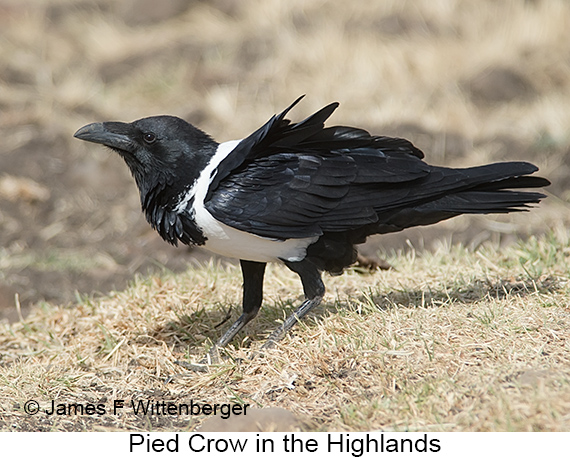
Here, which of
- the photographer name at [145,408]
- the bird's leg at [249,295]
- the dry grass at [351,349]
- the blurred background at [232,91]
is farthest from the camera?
the blurred background at [232,91]

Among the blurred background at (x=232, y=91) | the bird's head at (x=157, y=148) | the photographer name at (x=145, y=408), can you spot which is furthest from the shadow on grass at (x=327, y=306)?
the blurred background at (x=232, y=91)

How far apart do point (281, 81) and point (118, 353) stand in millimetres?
5740

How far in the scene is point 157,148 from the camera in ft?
12.7

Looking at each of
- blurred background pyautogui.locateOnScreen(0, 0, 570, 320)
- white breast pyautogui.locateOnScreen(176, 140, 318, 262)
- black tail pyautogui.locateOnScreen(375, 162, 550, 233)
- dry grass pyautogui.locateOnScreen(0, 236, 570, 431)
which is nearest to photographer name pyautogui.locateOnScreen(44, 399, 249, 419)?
dry grass pyautogui.locateOnScreen(0, 236, 570, 431)

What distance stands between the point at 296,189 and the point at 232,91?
5548 millimetres

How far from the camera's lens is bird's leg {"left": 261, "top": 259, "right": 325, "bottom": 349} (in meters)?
3.82

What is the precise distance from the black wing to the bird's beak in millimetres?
507

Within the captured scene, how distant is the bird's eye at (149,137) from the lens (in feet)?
12.7

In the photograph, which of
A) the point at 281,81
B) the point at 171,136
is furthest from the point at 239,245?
the point at 281,81

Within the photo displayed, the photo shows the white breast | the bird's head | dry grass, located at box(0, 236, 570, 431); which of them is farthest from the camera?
the bird's head

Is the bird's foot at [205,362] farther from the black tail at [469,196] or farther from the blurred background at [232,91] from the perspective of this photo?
the blurred background at [232,91]

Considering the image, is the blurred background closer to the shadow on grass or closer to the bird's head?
the shadow on grass

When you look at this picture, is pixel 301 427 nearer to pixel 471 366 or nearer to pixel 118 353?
pixel 471 366

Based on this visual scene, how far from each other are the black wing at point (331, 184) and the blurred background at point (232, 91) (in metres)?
1.95
